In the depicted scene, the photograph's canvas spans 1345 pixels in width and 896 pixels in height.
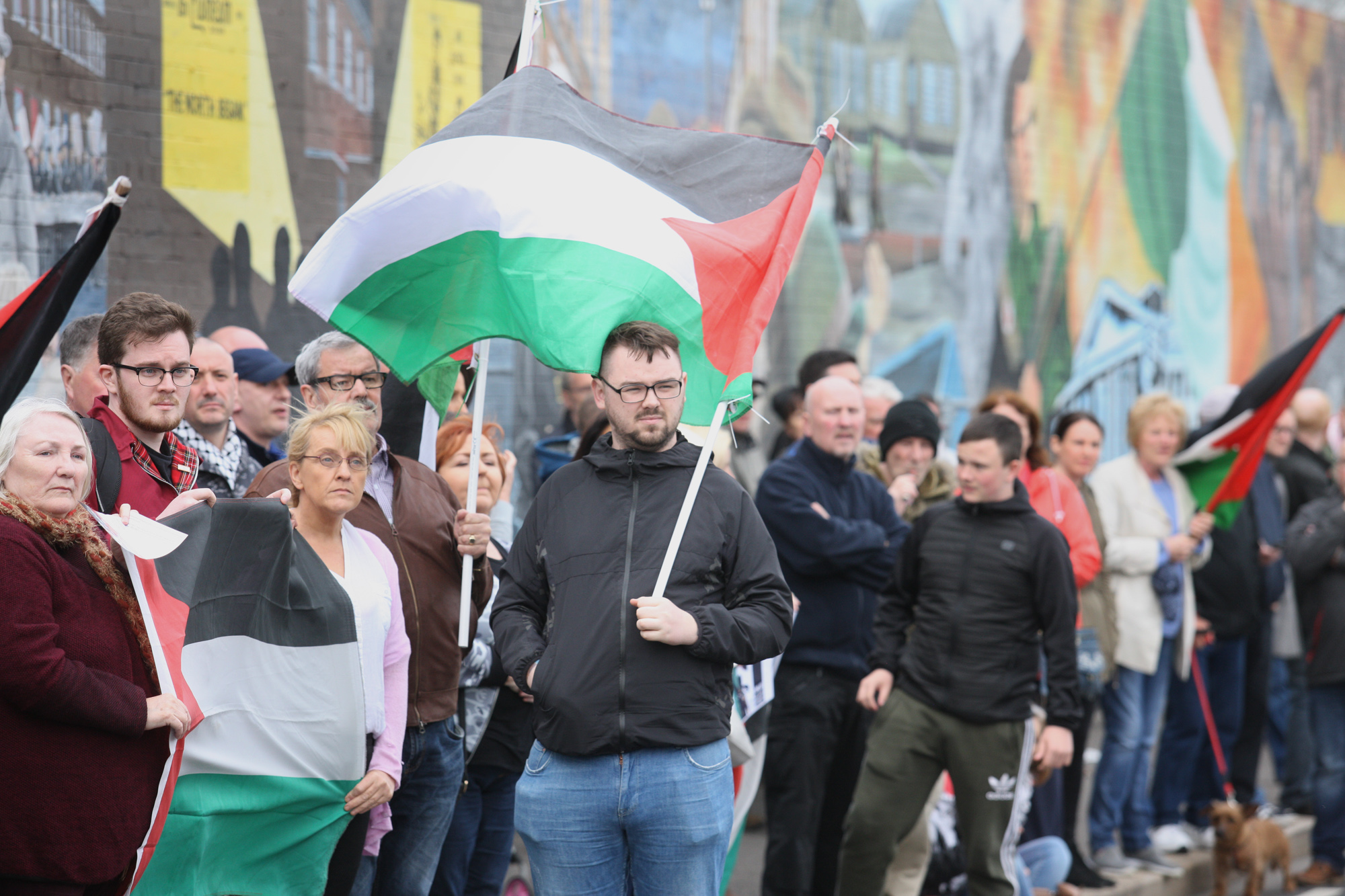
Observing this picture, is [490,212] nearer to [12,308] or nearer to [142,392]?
[142,392]

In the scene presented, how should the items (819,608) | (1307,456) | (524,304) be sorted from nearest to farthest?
1. (524,304)
2. (819,608)
3. (1307,456)

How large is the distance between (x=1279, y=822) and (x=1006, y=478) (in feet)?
12.6

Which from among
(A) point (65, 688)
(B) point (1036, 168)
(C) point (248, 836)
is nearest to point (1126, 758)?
(C) point (248, 836)

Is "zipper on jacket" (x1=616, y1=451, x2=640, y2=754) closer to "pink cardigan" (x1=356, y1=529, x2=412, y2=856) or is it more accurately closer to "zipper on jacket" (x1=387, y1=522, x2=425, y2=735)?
"pink cardigan" (x1=356, y1=529, x2=412, y2=856)

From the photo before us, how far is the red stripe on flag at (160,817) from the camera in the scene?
325cm

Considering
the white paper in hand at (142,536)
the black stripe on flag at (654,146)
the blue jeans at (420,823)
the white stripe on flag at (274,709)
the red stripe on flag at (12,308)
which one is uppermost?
the black stripe on flag at (654,146)

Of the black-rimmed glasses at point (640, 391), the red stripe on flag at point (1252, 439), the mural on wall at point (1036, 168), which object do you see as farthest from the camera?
the mural on wall at point (1036, 168)

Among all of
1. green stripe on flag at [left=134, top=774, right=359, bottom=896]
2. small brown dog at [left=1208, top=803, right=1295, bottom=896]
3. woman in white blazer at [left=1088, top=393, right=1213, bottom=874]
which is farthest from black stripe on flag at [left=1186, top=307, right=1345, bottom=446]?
green stripe on flag at [left=134, top=774, right=359, bottom=896]

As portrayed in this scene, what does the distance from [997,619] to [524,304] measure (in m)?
2.34

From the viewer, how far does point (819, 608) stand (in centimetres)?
555

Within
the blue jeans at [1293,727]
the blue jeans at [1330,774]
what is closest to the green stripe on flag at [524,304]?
the blue jeans at [1330,774]

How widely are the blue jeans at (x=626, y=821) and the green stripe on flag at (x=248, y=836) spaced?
1.99 ft

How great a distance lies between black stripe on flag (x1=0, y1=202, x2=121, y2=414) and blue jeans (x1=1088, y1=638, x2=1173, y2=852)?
5.04m

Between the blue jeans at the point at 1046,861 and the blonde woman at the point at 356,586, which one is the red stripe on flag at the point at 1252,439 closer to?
the blue jeans at the point at 1046,861
